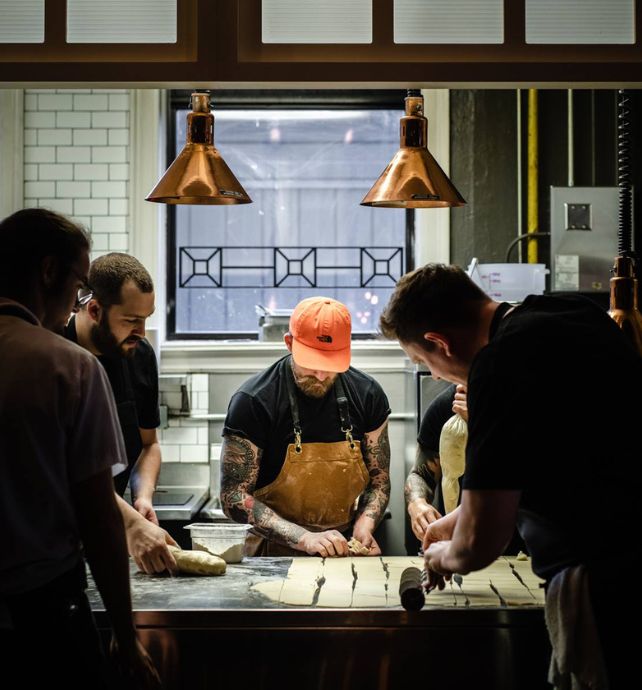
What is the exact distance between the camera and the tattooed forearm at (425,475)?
3818 mm

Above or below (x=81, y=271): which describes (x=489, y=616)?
below

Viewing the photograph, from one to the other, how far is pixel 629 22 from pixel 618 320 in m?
0.85

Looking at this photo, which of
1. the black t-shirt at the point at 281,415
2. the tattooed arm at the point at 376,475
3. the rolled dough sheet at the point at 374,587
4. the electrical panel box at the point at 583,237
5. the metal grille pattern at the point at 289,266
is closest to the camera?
the rolled dough sheet at the point at 374,587

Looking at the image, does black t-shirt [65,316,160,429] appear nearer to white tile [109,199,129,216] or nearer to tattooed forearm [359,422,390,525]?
tattooed forearm [359,422,390,525]

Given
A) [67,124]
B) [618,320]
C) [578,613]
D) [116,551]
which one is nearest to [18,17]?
[116,551]

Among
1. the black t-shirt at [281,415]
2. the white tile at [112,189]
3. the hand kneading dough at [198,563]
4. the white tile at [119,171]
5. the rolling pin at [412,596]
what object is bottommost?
the hand kneading dough at [198,563]

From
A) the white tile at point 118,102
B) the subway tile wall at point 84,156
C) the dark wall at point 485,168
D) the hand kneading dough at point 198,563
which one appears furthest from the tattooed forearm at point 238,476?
the white tile at point 118,102

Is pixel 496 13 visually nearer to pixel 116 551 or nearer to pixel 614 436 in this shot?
pixel 614 436

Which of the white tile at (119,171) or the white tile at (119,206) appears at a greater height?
the white tile at (119,171)

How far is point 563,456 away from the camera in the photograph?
1931mm

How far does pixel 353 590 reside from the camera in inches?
109

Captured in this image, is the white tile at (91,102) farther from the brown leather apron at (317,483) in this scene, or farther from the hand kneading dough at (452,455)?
the hand kneading dough at (452,455)

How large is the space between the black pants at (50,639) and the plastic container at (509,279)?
344cm

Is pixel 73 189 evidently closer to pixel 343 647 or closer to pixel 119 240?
pixel 119 240
